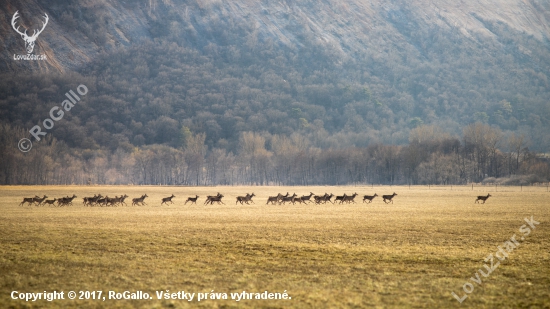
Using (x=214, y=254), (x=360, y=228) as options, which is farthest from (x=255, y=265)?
(x=360, y=228)

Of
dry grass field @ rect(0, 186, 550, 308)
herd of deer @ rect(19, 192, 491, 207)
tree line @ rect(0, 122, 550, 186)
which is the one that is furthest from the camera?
tree line @ rect(0, 122, 550, 186)

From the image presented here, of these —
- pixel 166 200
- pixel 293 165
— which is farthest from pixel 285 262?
pixel 293 165

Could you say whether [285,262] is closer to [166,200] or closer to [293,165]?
[166,200]

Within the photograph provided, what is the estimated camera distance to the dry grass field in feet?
51.9

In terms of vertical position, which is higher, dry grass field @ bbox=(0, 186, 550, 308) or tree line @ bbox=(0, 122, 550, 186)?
tree line @ bbox=(0, 122, 550, 186)

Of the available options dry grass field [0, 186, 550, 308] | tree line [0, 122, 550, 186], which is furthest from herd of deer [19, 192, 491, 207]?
tree line [0, 122, 550, 186]

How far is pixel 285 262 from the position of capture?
21.1 metres

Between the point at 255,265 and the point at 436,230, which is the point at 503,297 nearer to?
the point at 255,265

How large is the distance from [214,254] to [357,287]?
25.7ft

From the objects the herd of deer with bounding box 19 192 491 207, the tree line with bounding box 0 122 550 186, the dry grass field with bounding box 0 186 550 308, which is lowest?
the dry grass field with bounding box 0 186 550 308

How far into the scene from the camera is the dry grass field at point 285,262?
15.8 m

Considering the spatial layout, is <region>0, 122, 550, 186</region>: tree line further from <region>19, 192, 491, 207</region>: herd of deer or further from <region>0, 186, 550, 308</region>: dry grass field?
<region>0, 186, 550, 308</region>: dry grass field

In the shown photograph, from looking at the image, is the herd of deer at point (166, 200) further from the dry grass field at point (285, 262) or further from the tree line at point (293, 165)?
the tree line at point (293, 165)

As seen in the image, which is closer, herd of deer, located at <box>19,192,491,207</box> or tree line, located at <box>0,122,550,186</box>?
herd of deer, located at <box>19,192,491,207</box>
